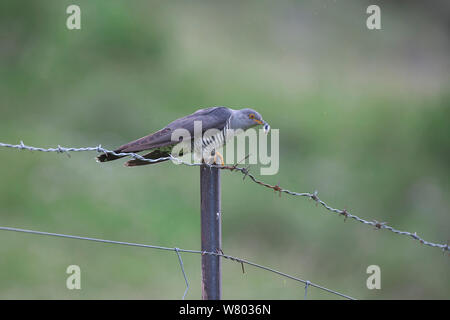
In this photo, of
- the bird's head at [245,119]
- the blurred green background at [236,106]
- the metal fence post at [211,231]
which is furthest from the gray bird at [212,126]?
the blurred green background at [236,106]

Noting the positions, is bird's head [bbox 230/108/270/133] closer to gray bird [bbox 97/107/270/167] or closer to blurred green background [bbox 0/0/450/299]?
gray bird [bbox 97/107/270/167]

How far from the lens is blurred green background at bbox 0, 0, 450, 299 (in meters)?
7.20

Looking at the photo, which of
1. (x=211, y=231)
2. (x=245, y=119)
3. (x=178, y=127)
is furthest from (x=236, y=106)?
(x=211, y=231)

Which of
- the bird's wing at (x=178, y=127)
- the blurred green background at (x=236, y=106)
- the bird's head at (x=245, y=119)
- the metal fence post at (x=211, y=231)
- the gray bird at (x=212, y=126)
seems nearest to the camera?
the metal fence post at (x=211, y=231)

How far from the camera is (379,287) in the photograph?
735cm

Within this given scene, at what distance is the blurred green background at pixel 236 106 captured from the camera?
720 cm

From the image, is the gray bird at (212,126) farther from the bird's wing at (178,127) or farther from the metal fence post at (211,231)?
the metal fence post at (211,231)

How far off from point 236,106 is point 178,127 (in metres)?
6.51

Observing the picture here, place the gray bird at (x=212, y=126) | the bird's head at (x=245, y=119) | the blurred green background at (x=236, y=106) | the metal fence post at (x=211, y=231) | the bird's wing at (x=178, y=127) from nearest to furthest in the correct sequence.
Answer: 1. the metal fence post at (x=211, y=231)
2. the bird's wing at (x=178, y=127)
3. the gray bird at (x=212, y=126)
4. the bird's head at (x=245, y=119)
5. the blurred green background at (x=236, y=106)

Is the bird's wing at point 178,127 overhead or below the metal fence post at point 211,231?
overhead

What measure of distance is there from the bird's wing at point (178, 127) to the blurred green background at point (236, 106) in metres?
3.60

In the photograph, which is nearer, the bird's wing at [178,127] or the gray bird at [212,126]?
the bird's wing at [178,127]

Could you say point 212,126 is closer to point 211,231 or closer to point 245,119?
point 245,119

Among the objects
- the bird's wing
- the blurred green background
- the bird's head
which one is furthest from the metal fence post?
the blurred green background
